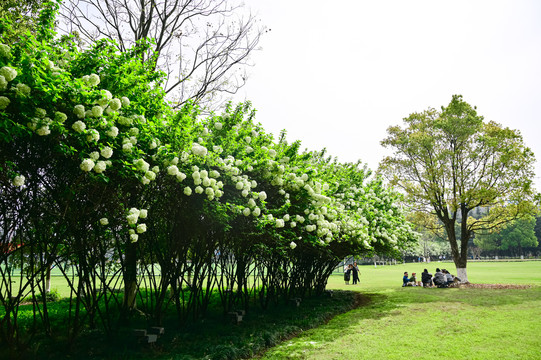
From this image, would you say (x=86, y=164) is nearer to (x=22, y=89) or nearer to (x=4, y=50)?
(x=22, y=89)

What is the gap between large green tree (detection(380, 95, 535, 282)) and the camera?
18938 millimetres

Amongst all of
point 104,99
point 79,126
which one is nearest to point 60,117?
point 79,126

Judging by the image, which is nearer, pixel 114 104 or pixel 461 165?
pixel 114 104

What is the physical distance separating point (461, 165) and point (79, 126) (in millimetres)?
21494

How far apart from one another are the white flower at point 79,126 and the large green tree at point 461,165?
19490 millimetres

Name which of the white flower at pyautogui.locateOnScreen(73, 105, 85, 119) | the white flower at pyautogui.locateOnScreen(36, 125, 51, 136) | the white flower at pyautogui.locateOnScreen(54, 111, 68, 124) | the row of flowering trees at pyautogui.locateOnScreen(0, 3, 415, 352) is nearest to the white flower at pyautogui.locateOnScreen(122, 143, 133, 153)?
the row of flowering trees at pyautogui.locateOnScreen(0, 3, 415, 352)

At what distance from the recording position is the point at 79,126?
412 cm

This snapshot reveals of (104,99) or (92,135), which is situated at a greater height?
(104,99)

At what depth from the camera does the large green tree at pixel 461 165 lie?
1894 cm

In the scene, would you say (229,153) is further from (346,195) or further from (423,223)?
(423,223)

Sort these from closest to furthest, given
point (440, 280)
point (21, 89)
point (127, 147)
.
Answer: point (21, 89) → point (127, 147) → point (440, 280)

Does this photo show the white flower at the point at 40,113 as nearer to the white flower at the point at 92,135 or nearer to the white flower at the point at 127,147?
the white flower at the point at 92,135

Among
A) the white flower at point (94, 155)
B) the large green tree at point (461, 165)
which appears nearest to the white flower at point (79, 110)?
the white flower at point (94, 155)

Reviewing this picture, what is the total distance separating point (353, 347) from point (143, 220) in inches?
204
